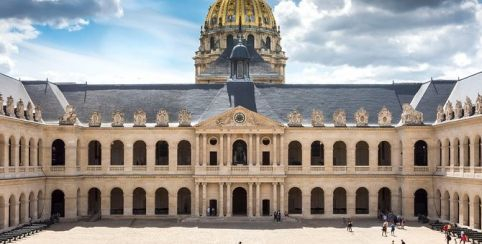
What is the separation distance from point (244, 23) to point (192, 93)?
47.7 meters

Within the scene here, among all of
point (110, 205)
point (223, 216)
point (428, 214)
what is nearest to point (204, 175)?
point (223, 216)

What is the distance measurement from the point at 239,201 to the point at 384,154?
19161mm

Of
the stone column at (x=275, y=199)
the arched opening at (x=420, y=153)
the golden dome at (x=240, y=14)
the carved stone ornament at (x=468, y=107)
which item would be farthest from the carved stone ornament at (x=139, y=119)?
the golden dome at (x=240, y=14)

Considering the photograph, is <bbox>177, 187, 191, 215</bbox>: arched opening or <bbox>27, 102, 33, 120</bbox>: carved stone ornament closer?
<bbox>27, 102, 33, 120</bbox>: carved stone ornament

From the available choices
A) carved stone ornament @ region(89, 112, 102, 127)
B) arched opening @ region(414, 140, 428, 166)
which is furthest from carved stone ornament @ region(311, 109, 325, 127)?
carved stone ornament @ region(89, 112, 102, 127)

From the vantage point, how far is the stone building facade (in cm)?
8300

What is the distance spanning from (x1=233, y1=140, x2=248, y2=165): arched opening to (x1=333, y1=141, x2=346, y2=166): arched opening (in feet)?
39.3

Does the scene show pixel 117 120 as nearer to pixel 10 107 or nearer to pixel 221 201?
pixel 221 201

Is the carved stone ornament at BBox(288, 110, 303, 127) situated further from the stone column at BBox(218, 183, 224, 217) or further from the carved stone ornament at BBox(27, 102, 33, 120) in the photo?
the carved stone ornament at BBox(27, 102, 33, 120)

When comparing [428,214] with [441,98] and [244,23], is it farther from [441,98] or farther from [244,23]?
[244,23]

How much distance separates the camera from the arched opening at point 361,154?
295ft

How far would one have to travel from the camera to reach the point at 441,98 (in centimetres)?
8775

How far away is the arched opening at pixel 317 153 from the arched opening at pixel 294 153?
5.49ft

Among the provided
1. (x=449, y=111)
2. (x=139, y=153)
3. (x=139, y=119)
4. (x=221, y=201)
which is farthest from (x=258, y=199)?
(x=449, y=111)
